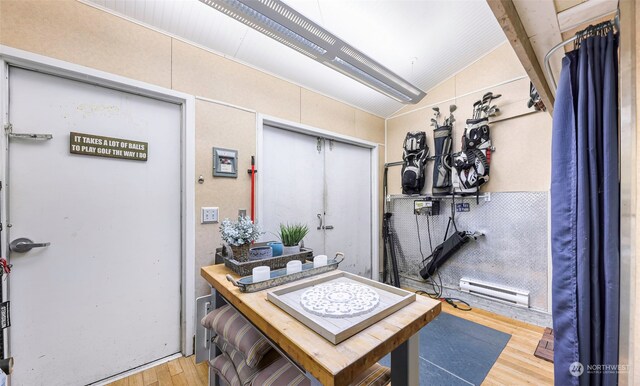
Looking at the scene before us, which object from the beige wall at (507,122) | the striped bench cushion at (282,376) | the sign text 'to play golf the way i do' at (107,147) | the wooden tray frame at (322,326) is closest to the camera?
the wooden tray frame at (322,326)

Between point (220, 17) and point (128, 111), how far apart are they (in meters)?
1.01

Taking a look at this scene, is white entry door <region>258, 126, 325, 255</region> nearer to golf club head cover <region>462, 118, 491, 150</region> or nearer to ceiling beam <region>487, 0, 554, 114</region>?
golf club head cover <region>462, 118, 491, 150</region>

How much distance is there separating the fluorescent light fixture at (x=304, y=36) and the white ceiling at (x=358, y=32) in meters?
0.17

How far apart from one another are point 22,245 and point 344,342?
2.01 m

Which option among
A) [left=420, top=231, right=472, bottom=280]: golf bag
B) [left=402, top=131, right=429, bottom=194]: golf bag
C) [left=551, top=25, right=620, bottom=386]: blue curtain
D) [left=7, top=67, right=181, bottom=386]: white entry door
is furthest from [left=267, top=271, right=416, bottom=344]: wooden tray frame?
[left=402, top=131, right=429, bottom=194]: golf bag

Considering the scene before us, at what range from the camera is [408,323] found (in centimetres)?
91

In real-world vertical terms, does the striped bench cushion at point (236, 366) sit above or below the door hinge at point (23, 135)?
below

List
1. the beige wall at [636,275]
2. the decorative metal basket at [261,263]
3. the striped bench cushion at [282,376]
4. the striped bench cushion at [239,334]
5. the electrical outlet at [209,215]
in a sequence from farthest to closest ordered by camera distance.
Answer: the electrical outlet at [209,215] < the decorative metal basket at [261,263] < the striped bench cushion at [239,334] < the striped bench cushion at [282,376] < the beige wall at [636,275]

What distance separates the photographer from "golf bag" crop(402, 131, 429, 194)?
10.3ft

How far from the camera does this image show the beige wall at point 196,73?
1500mm

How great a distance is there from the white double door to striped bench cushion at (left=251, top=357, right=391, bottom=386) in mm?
1469

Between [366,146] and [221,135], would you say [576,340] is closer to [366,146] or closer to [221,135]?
[221,135]

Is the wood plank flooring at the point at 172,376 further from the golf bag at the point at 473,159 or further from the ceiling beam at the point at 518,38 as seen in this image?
the golf bag at the point at 473,159

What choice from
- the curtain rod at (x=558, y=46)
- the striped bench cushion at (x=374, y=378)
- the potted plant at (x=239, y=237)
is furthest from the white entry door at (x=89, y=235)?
the curtain rod at (x=558, y=46)
